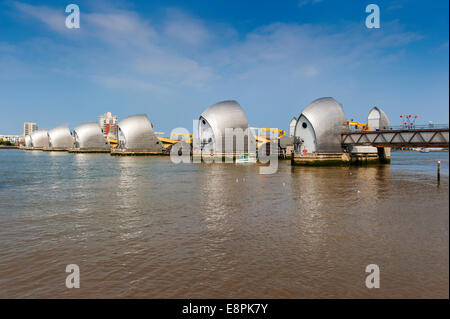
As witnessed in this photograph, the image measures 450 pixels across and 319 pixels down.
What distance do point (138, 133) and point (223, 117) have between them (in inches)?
1174

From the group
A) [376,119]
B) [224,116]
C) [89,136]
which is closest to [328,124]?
[224,116]

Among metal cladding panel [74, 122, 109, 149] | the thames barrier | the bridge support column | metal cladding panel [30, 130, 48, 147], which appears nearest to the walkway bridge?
the thames barrier

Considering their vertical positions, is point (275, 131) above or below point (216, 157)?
above

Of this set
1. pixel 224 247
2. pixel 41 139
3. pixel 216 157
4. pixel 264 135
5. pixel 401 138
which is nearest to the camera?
pixel 224 247

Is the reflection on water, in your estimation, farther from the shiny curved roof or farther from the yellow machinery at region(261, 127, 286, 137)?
the yellow machinery at region(261, 127, 286, 137)

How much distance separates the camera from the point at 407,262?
24.8ft

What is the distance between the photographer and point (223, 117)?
6569 cm

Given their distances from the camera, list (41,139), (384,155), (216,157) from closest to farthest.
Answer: (384,155) → (216,157) → (41,139)

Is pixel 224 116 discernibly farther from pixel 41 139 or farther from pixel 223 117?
pixel 41 139

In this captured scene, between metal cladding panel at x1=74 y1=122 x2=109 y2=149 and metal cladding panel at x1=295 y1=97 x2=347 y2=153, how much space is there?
82.2m

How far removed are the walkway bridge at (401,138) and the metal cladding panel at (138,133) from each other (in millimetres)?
53827
